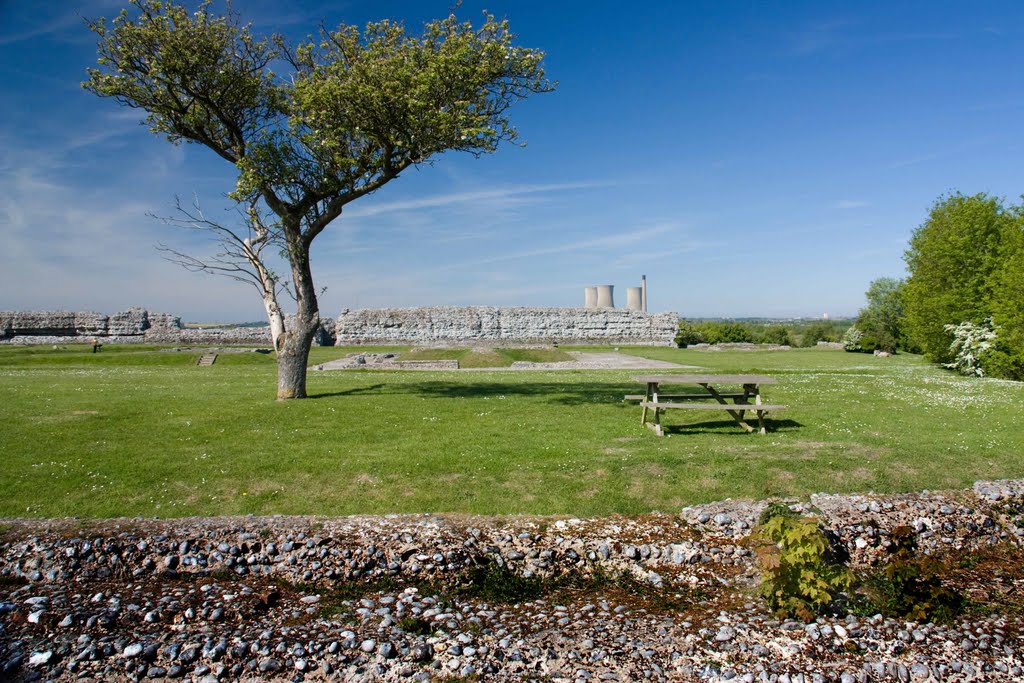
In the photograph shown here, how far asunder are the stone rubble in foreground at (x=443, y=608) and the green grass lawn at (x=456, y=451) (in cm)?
85

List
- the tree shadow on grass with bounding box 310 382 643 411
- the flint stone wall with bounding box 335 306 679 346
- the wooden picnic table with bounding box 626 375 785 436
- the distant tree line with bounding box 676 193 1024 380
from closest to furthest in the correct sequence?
the wooden picnic table with bounding box 626 375 785 436 < the tree shadow on grass with bounding box 310 382 643 411 < the distant tree line with bounding box 676 193 1024 380 < the flint stone wall with bounding box 335 306 679 346

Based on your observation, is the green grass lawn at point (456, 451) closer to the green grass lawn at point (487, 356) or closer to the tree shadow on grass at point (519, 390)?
the tree shadow on grass at point (519, 390)

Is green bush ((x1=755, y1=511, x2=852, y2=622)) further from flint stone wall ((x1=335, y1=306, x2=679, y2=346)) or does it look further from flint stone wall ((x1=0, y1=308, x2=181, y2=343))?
flint stone wall ((x1=0, y1=308, x2=181, y2=343))

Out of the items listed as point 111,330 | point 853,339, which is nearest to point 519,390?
point 853,339

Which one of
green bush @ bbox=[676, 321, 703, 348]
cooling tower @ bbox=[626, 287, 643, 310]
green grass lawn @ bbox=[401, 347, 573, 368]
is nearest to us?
green grass lawn @ bbox=[401, 347, 573, 368]

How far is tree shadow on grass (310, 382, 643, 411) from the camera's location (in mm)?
17891

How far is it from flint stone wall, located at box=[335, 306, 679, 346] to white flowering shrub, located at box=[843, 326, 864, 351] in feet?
45.4

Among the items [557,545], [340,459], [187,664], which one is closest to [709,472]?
[557,545]

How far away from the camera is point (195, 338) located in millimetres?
49188

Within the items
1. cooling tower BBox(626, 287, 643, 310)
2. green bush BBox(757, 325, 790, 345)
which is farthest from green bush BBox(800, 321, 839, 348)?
cooling tower BBox(626, 287, 643, 310)

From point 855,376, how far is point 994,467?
1473cm

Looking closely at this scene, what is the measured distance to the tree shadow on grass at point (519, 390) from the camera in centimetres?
1789

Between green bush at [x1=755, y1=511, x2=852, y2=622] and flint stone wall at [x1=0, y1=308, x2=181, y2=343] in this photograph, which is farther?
flint stone wall at [x1=0, y1=308, x2=181, y2=343]

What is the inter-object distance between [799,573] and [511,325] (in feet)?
164
